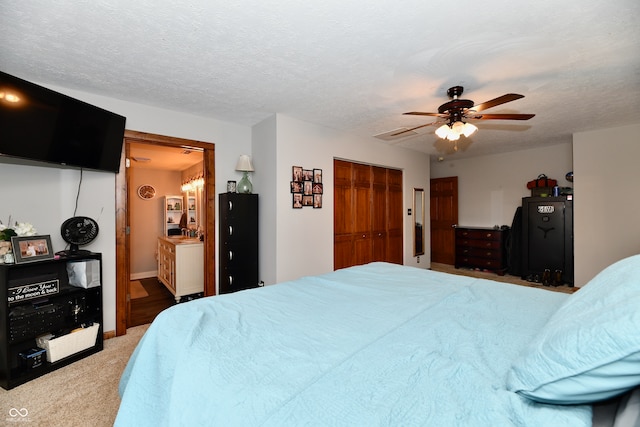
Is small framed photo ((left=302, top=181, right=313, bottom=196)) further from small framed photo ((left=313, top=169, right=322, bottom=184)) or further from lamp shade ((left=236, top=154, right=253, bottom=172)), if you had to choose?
lamp shade ((left=236, top=154, right=253, bottom=172))

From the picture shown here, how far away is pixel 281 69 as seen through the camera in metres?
2.42

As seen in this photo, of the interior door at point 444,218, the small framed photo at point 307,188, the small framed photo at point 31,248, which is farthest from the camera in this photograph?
the interior door at point 444,218

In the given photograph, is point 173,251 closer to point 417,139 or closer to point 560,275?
point 417,139

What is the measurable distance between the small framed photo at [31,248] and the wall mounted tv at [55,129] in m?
0.66

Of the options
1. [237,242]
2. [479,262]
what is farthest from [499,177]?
[237,242]

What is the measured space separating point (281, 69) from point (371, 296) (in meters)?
2.01

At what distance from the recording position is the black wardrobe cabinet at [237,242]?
359 centimetres

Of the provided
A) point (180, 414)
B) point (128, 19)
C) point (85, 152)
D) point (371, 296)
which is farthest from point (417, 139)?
point (180, 414)

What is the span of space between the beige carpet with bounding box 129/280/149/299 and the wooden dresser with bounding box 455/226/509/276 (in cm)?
614

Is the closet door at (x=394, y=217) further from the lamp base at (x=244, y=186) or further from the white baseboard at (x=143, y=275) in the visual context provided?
the white baseboard at (x=143, y=275)

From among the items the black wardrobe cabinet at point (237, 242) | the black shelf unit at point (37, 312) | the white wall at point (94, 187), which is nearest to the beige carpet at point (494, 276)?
the black wardrobe cabinet at point (237, 242)

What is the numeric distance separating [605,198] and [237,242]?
546cm

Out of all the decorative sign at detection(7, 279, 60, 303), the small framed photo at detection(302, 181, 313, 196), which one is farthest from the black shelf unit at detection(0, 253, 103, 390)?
the small framed photo at detection(302, 181, 313, 196)

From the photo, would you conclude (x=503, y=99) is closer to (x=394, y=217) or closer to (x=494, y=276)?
(x=394, y=217)
